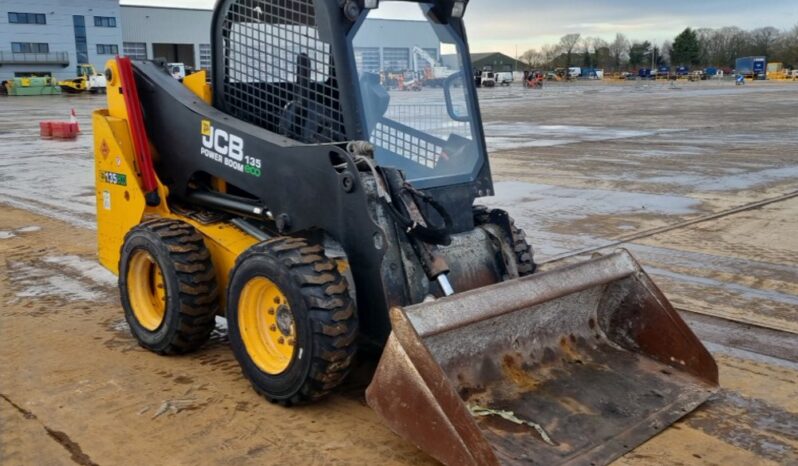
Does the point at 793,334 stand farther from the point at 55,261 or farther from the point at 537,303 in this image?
the point at 55,261

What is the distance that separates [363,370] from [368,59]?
173cm

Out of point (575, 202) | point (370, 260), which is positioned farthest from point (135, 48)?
point (370, 260)

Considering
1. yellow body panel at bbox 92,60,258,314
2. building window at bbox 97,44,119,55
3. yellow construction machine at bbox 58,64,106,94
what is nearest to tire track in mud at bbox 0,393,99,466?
yellow body panel at bbox 92,60,258,314

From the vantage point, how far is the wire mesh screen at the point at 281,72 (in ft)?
13.9

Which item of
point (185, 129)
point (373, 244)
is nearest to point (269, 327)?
point (373, 244)

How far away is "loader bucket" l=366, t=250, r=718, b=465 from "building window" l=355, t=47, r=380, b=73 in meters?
1.38

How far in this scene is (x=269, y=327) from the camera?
163 inches

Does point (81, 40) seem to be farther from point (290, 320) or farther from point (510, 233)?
point (290, 320)

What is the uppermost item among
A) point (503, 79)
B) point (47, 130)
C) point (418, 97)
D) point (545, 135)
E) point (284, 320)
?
point (503, 79)

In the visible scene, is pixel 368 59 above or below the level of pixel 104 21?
below

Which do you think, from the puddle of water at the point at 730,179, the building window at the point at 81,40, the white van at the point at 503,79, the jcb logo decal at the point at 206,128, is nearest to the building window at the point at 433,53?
the jcb logo decal at the point at 206,128

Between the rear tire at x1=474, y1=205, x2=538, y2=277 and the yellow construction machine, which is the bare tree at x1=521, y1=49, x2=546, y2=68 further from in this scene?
the rear tire at x1=474, y1=205, x2=538, y2=277

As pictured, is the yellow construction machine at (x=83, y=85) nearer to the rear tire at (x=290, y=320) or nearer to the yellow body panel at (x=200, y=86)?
the yellow body panel at (x=200, y=86)

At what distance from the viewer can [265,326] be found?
13.6ft
